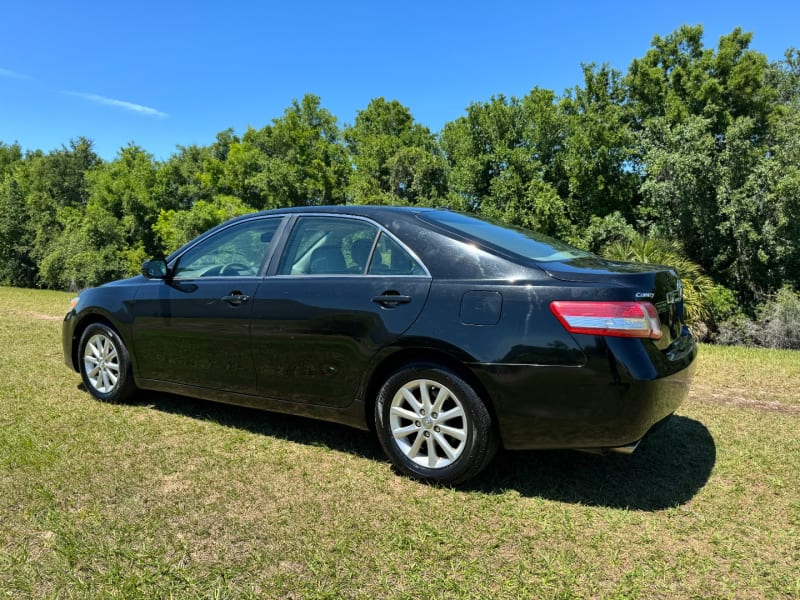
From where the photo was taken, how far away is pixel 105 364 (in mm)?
5199

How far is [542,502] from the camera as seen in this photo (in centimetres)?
330

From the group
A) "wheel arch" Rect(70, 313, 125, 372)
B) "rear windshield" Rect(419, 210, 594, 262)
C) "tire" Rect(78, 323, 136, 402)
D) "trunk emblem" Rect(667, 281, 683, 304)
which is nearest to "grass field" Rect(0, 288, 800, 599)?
"tire" Rect(78, 323, 136, 402)

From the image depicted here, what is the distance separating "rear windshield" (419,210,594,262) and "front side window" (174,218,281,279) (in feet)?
4.10

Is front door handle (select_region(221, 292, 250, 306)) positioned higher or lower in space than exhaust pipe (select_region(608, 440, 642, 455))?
higher

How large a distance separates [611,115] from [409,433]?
2755 centimetres

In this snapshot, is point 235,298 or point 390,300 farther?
point 235,298

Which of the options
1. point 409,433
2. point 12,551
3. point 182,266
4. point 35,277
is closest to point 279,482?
point 409,433

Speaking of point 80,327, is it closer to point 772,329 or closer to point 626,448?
point 626,448

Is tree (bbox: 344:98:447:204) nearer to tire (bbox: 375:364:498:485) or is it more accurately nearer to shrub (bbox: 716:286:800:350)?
shrub (bbox: 716:286:800:350)

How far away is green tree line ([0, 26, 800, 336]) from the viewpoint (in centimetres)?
2130

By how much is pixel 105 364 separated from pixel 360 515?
318 cm

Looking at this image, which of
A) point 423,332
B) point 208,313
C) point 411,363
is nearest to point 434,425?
point 411,363

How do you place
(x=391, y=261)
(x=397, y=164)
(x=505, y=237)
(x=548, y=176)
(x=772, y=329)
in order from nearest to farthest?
1. (x=391, y=261)
2. (x=505, y=237)
3. (x=772, y=329)
4. (x=548, y=176)
5. (x=397, y=164)

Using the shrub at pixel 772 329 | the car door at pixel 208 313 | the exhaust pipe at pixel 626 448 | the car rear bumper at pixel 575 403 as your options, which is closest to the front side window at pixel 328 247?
the car door at pixel 208 313
